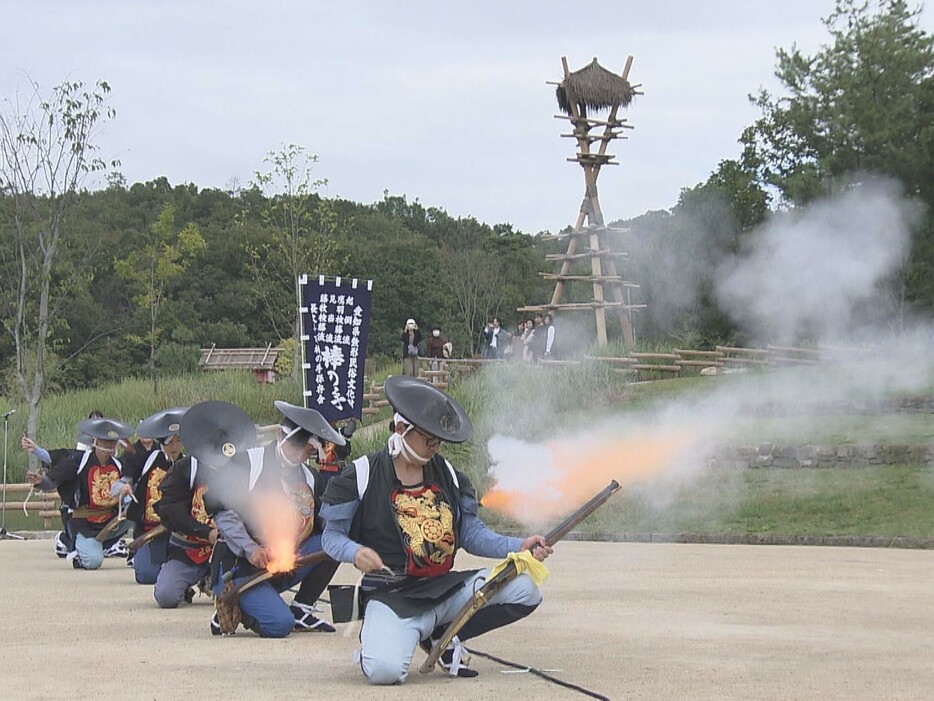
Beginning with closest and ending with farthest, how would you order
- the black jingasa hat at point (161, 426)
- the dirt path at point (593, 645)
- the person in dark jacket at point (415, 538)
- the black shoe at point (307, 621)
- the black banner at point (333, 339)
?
the dirt path at point (593, 645), the person in dark jacket at point (415, 538), the black shoe at point (307, 621), the black jingasa hat at point (161, 426), the black banner at point (333, 339)

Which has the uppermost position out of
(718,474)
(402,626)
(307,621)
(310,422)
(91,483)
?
(310,422)

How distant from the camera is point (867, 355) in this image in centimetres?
2067

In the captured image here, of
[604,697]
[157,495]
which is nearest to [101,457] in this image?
[157,495]

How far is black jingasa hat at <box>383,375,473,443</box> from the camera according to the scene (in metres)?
7.43

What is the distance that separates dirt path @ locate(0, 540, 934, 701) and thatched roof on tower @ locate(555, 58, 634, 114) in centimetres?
2179

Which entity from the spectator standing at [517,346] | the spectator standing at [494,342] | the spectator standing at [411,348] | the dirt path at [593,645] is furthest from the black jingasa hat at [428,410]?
the spectator standing at [494,342]

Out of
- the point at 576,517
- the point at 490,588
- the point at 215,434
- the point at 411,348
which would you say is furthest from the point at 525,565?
the point at 411,348

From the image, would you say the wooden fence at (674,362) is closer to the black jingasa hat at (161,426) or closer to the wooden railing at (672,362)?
the wooden railing at (672,362)

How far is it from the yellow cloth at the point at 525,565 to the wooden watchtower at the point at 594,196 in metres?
26.0

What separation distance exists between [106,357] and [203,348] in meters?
4.02

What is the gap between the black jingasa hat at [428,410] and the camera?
743 cm

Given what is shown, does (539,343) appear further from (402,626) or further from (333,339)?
(402,626)

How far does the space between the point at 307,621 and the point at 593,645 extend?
7.40 feet

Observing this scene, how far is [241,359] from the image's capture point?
4450 centimetres
